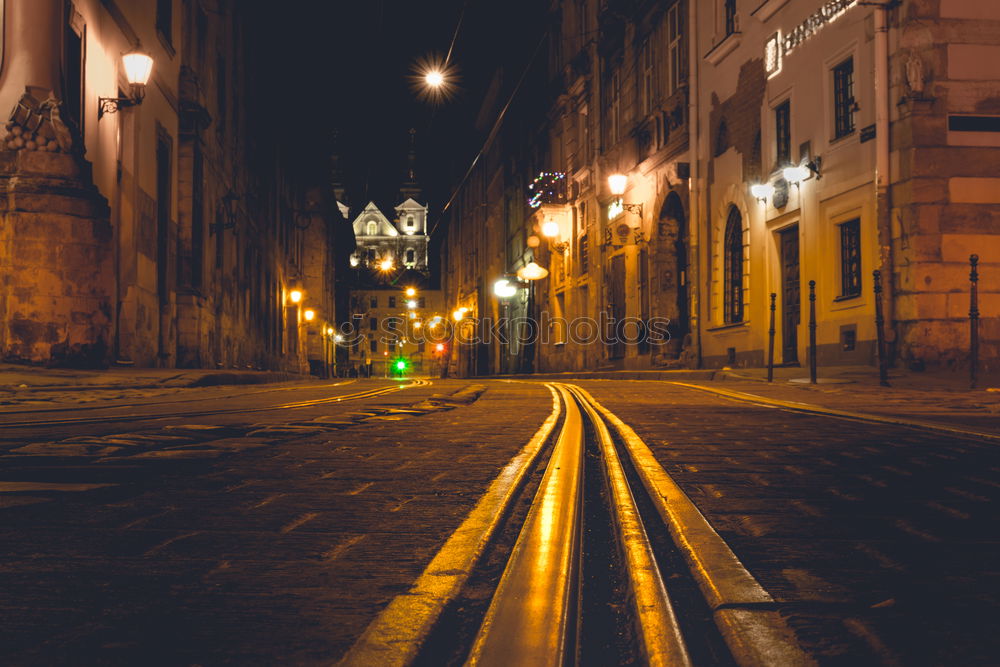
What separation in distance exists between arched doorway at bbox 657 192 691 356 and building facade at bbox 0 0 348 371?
40.7 feet

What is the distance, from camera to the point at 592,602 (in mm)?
1977

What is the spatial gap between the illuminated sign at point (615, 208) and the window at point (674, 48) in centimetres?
417

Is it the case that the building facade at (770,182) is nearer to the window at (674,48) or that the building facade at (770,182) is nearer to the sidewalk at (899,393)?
the window at (674,48)

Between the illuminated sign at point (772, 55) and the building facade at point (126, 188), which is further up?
the illuminated sign at point (772, 55)

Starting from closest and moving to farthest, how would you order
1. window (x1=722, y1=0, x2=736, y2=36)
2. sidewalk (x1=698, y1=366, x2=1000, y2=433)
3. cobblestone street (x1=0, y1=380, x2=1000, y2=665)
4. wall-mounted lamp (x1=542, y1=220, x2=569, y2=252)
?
cobblestone street (x1=0, y1=380, x2=1000, y2=665) → sidewalk (x1=698, y1=366, x2=1000, y2=433) → window (x1=722, y1=0, x2=736, y2=36) → wall-mounted lamp (x1=542, y1=220, x2=569, y2=252)

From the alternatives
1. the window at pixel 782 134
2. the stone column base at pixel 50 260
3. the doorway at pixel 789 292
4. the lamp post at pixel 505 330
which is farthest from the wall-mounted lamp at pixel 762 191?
the lamp post at pixel 505 330

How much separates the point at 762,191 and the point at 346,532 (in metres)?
19.3

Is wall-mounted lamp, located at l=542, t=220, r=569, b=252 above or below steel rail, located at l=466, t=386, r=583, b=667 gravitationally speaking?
above

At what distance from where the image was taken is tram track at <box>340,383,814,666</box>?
5.10ft

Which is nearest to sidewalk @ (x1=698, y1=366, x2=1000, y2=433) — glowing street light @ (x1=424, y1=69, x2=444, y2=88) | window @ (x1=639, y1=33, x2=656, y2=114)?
window @ (x1=639, y1=33, x2=656, y2=114)

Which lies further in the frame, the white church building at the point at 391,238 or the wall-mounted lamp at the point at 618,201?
the white church building at the point at 391,238

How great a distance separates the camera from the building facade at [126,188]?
1397cm

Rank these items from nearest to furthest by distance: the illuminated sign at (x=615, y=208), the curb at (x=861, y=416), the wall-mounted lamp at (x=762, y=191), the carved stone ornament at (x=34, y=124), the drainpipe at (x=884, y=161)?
the curb at (x=861, y=416), the carved stone ornament at (x=34, y=124), the drainpipe at (x=884, y=161), the wall-mounted lamp at (x=762, y=191), the illuminated sign at (x=615, y=208)

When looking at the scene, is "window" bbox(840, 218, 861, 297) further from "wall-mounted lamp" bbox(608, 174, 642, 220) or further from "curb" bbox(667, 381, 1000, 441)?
"wall-mounted lamp" bbox(608, 174, 642, 220)
